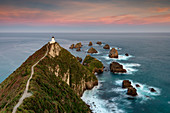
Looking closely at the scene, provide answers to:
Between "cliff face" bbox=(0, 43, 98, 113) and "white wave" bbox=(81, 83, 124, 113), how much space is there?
12.2 ft

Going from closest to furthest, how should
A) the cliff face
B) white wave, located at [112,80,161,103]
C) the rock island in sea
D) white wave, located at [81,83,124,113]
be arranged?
the rock island in sea
the cliff face
white wave, located at [81,83,124,113]
white wave, located at [112,80,161,103]

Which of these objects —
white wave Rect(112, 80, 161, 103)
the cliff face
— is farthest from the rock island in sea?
white wave Rect(112, 80, 161, 103)

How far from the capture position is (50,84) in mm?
31953

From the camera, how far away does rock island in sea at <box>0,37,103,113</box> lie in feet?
70.5

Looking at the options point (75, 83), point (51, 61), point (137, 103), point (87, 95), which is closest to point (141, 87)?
point (137, 103)

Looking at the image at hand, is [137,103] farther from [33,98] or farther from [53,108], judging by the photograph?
[33,98]

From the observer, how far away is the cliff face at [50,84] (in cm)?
2173

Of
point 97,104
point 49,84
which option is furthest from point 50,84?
point 97,104

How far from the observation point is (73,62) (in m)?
56.1

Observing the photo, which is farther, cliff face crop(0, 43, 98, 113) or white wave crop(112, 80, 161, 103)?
white wave crop(112, 80, 161, 103)

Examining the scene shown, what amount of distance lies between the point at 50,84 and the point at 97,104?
913 inches

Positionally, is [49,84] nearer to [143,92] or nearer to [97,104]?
[97,104]

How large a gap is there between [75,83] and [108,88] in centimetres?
1860

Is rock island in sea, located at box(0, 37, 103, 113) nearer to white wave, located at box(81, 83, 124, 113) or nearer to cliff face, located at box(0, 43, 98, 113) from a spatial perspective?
cliff face, located at box(0, 43, 98, 113)
